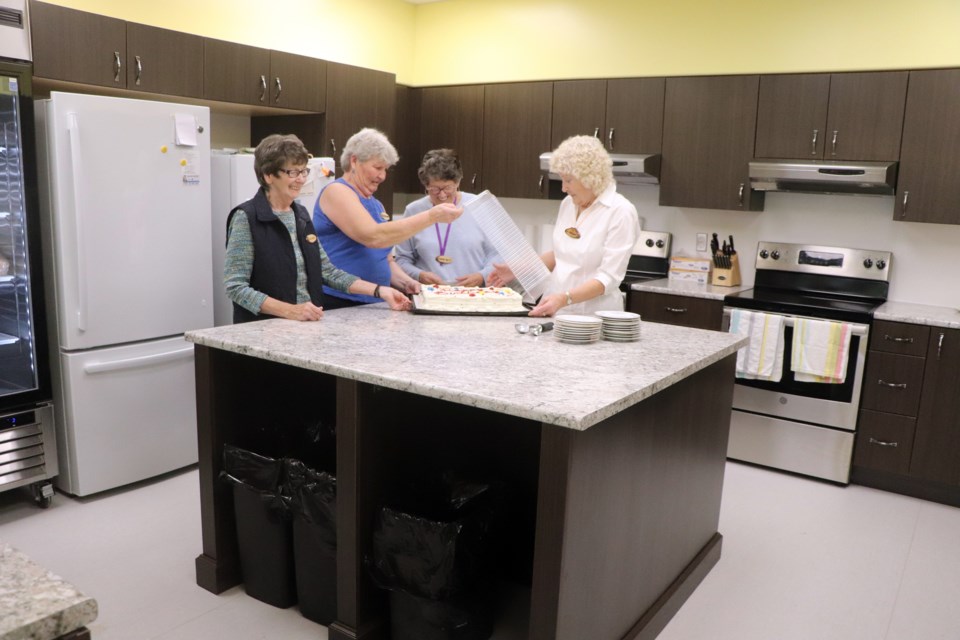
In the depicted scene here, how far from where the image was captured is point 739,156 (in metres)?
4.35

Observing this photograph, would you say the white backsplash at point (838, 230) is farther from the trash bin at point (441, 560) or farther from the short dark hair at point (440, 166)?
the trash bin at point (441, 560)

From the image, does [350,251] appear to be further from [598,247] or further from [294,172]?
[598,247]

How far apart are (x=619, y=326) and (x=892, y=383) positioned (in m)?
1.94

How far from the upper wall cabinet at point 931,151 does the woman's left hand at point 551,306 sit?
6.84 ft

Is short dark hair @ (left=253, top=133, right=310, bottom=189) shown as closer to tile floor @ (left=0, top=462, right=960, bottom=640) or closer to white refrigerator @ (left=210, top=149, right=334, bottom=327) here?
white refrigerator @ (left=210, top=149, right=334, bottom=327)

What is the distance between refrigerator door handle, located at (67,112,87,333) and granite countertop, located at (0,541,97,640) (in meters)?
2.58

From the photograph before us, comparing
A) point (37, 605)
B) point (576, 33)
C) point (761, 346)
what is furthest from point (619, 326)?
point (576, 33)

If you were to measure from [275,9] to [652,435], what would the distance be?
381 centimetres

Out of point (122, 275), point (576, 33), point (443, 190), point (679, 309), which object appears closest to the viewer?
point (122, 275)

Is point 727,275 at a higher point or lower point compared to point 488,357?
higher

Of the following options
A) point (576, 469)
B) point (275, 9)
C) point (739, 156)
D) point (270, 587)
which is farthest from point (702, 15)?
point (270, 587)

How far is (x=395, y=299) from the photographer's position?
310cm

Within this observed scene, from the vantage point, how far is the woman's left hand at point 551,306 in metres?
2.99

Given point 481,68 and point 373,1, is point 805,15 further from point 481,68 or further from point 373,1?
point 373,1
